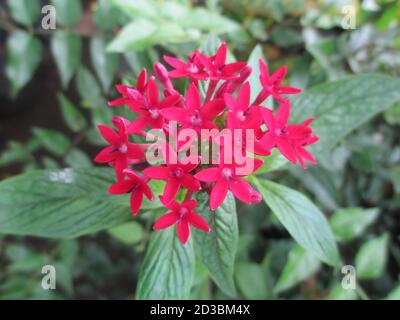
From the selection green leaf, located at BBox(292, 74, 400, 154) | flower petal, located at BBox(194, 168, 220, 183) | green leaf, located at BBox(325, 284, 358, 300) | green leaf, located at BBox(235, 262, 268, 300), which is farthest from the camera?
green leaf, located at BBox(235, 262, 268, 300)

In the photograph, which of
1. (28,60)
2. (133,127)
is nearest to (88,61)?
(28,60)

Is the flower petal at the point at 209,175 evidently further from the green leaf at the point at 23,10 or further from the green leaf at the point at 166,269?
the green leaf at the point at 23,10

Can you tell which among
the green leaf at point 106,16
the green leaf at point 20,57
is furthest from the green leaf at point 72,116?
the green leaf at point 106,16

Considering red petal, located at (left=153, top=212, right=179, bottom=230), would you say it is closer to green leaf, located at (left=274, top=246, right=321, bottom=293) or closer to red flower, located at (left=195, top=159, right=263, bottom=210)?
red flower, located at (left=195, top=159, right=263, bottom=210)

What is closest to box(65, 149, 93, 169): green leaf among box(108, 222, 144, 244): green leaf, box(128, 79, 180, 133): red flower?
box(108, 222, 144, 244): green leaf

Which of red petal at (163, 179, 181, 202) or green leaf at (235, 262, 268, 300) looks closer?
red petal at (163, 179, 181, 202)

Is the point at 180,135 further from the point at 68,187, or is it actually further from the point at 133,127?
the point at 68,187
